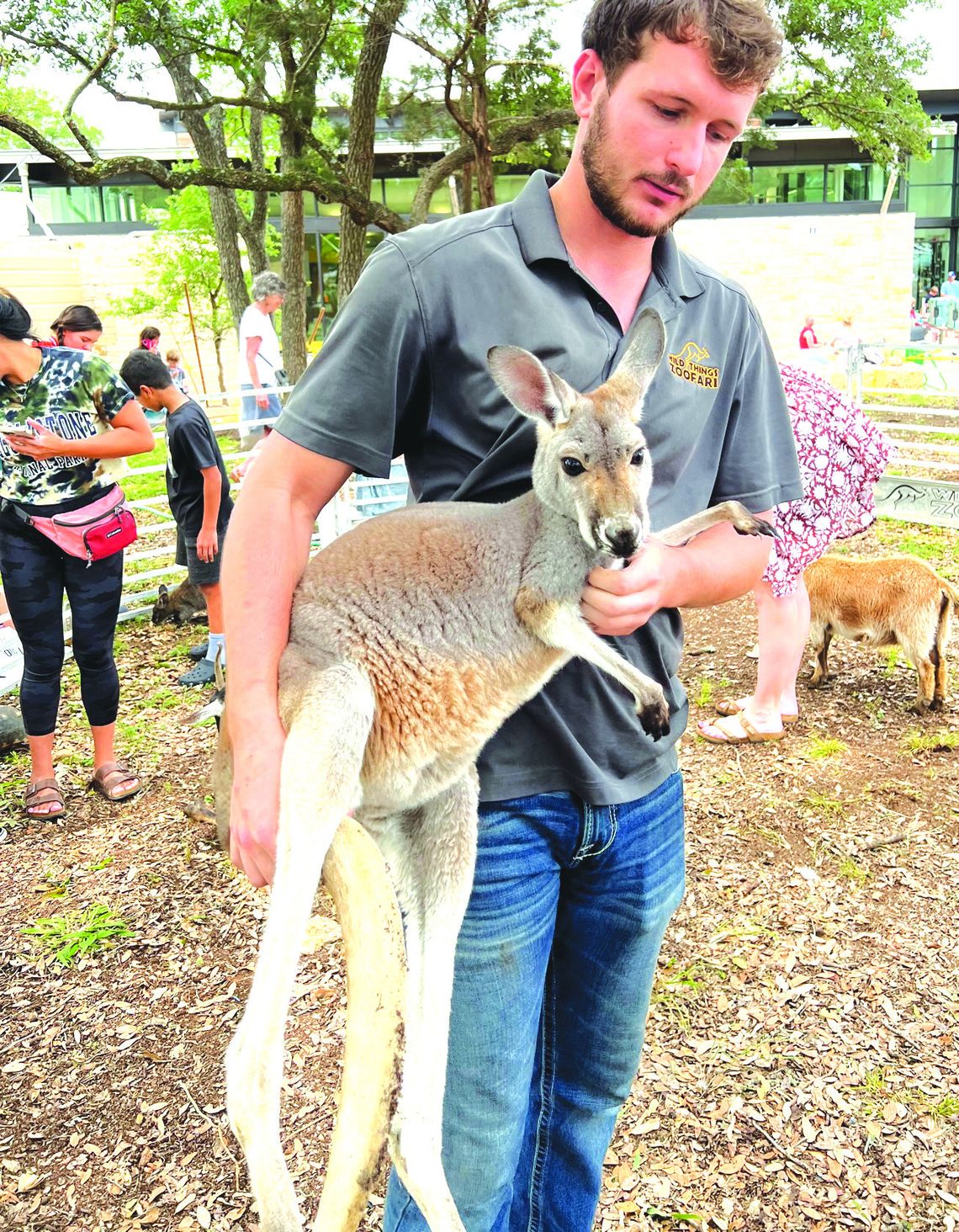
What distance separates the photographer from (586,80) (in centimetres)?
191

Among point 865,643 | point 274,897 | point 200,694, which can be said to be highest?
point 274,897

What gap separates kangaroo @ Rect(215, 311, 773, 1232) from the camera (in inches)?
63.9

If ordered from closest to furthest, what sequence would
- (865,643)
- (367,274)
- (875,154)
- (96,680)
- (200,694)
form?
(367,274)
(96,680)
(865,643)
(200,694)
(875,154)

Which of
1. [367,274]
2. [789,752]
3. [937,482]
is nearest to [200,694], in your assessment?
[789,752]

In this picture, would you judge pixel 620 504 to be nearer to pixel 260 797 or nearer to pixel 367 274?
pixel 367 274

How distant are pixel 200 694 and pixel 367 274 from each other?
5356 mm

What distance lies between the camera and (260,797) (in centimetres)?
161

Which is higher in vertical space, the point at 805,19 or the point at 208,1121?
the point at 805,19

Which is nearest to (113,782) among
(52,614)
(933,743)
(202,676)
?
(52,614)

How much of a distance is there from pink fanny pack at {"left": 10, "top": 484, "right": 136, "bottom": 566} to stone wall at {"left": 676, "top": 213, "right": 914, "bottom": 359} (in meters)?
24.3

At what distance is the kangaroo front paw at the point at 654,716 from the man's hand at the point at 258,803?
596 millimetres

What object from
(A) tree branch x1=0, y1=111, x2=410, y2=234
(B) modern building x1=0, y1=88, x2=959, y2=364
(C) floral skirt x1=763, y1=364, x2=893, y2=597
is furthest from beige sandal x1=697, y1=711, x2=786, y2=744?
(B) modern building x1=0, y1=88, x2=959, y2=364

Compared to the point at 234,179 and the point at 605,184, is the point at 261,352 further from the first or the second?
the point at 605,184

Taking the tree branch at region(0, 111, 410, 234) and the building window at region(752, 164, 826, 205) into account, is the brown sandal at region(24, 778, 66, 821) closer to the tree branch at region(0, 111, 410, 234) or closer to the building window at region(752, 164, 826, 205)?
the tree branch at region(0, 111, 410, 234)
